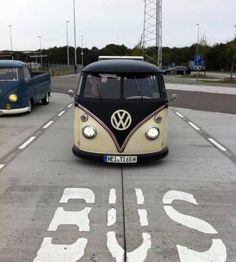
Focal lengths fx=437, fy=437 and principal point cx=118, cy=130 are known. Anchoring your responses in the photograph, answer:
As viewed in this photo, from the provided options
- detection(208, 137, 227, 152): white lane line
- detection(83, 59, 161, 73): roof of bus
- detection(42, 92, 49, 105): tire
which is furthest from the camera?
detection(42, 92, 49, 105): tire

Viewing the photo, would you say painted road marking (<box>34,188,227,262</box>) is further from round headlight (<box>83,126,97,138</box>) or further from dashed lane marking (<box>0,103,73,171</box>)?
dashed lane marking (<box>0,103,73,171</box>)

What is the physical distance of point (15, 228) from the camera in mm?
5176

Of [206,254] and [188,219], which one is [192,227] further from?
[206,254]

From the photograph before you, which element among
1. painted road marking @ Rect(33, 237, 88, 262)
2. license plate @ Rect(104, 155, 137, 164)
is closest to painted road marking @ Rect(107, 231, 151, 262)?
painted road marking @ Rect(33, 237, 88, 262)

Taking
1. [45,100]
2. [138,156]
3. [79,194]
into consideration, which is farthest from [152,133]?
[45,100]

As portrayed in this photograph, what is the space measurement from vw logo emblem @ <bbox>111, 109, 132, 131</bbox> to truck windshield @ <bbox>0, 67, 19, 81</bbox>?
8.64 metres

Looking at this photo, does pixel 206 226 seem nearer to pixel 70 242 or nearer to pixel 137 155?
pixel 70 242

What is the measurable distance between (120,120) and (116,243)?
129 inches

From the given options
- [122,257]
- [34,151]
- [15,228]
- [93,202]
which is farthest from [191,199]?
[34,151]

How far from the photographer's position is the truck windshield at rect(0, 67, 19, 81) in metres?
15.5

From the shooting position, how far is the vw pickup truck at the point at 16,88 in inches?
593

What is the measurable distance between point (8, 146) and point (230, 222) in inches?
242

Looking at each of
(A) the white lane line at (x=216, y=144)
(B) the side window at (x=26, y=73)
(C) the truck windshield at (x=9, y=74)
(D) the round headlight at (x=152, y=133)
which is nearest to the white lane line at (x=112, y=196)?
(D) the round headlight at (x=152, y=133)

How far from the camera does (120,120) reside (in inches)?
304
